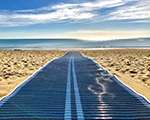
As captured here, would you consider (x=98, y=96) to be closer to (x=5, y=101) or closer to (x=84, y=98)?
(x=84, y=98)

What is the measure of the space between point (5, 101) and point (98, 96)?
4337 millimetres

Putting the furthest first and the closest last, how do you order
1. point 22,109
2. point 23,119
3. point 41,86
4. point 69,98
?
1. point 41,86
2. point 69,98
3. point 22,109
4. point 23,119

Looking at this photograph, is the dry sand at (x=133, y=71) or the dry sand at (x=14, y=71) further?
the dry sand at (x=133, y=71)

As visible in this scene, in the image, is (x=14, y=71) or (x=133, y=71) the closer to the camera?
(x=14, y=71)

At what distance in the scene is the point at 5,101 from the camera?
60.7 ft

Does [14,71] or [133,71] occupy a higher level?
[14,71]

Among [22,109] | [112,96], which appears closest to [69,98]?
[112,96]

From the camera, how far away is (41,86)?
25500 millimetres

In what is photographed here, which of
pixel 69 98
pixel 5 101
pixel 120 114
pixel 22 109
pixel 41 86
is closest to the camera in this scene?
pixel 120 114

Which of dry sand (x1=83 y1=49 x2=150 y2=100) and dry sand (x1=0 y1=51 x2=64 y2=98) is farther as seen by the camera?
dry sand (x1=83 y1=49 x2=150 y2=100)

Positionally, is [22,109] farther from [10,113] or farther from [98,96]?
[98,96]

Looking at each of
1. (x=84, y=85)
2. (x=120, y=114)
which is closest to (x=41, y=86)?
(x=84, y=85)

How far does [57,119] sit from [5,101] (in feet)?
15.3

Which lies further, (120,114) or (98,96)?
(98,96)
